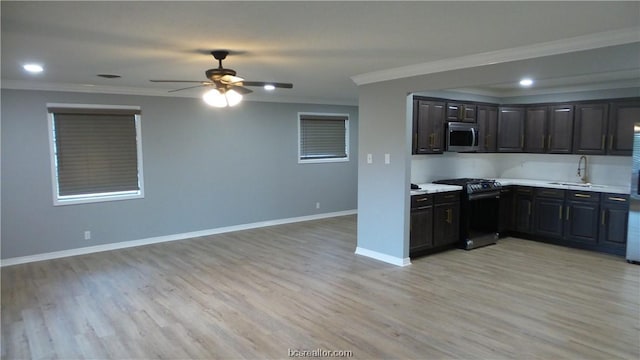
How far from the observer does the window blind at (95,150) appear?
564 cm

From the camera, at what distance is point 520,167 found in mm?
7176

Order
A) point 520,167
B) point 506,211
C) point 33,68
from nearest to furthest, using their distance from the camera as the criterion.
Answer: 1. point 33,68
2. point 506,211
3. point 520,167

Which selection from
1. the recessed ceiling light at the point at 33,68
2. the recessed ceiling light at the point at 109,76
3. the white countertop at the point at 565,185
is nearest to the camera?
the recessed ceiling light at the point at 33,68

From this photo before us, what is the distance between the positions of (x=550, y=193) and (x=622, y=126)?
1.29 m

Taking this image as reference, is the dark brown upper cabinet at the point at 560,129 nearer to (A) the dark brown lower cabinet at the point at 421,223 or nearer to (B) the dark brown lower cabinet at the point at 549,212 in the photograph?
(B) the dark brown lower cabinet at the point at 549,212

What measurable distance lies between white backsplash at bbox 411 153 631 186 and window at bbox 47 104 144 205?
4.18m

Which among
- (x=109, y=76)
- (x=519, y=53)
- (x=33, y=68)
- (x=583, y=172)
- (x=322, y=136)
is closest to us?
(x=519, y=53)

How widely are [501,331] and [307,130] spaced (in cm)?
548

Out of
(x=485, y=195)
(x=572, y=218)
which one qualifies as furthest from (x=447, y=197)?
(x=572, y=218)

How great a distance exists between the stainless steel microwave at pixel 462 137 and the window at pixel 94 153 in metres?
4.54

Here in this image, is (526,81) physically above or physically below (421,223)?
above

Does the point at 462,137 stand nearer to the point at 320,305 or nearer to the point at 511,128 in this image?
the point at 511,128

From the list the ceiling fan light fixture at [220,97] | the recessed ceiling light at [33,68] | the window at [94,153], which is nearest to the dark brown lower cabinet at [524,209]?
the ceiling fan light fixture at [220,97]

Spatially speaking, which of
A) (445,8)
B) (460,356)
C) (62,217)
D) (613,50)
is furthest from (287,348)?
(62,217)
